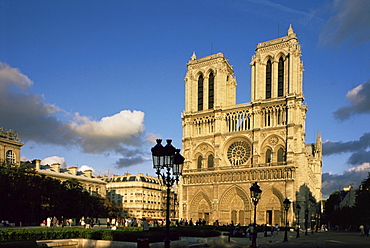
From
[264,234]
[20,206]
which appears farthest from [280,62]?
[20,206]

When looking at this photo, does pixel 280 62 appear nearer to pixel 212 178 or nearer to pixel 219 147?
pixel 219 147

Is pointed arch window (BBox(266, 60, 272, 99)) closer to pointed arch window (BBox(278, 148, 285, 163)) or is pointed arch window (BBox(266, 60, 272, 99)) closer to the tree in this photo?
pointed arch window (BBox(278, 148, 285, 163))

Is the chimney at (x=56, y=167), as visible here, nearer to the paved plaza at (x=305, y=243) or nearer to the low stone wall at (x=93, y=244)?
the paved plaza at (x=305, y=243)

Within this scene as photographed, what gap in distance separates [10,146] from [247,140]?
1471 inches

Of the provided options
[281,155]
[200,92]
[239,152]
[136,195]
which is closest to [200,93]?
[200,92]

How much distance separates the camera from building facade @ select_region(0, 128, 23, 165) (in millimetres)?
52375

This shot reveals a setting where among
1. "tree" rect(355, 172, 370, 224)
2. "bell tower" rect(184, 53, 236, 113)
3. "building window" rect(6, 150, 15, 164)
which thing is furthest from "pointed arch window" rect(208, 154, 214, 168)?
"building window" rect(6, 150, 15, 164)

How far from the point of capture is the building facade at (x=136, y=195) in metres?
87.2

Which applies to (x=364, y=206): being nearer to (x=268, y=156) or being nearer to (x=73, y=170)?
(x=268, y=156)

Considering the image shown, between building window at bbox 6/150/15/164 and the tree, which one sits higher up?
building window at bbox 6/150/15/164

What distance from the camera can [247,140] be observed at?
2522 inches

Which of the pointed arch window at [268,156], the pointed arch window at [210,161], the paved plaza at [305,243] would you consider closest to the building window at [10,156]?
the pointed arch window at [210,161]

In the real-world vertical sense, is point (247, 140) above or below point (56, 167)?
above

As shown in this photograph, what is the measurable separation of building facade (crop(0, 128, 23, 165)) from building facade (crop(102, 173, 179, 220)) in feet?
116
